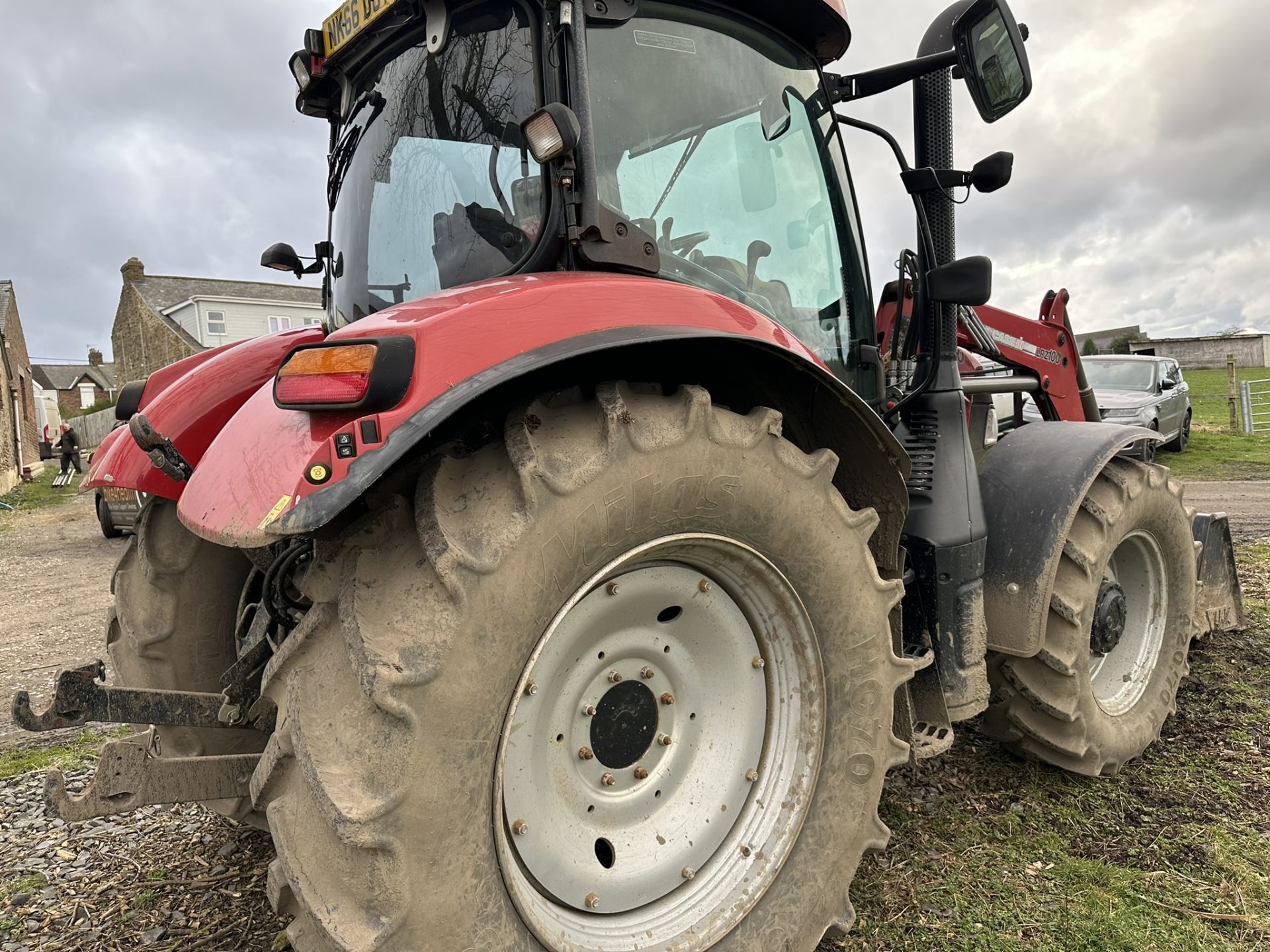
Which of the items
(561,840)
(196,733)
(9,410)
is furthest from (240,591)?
(9,410)

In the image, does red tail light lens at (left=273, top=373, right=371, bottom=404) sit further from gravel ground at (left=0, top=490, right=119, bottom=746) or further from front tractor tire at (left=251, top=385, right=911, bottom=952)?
gravel ground at (left=0, top=490, right=119, bottom=746)

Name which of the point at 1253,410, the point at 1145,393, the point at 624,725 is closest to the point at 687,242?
the point at 624,725

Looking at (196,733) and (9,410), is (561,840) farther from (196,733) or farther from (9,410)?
(9,410)

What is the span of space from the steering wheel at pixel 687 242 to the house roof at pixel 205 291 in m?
36.7

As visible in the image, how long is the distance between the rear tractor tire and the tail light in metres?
1.24

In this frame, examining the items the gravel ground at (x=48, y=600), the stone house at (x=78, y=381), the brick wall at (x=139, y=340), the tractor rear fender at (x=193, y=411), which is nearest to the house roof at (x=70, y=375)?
the stone house at (x=78, y=381)

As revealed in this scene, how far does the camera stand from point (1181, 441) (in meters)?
15.1

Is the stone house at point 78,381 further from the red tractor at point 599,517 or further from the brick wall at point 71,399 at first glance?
the red tractor at point 599,517

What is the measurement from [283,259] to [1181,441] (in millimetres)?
16190

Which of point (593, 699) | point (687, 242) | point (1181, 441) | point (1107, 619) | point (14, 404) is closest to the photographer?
point (593, 699)

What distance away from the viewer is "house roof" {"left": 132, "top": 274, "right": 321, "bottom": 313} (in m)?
36.6

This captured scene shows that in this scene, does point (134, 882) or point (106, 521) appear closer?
point (134, 882)

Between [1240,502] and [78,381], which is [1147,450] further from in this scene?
[78,381]

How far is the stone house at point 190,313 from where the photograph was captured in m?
35.2
